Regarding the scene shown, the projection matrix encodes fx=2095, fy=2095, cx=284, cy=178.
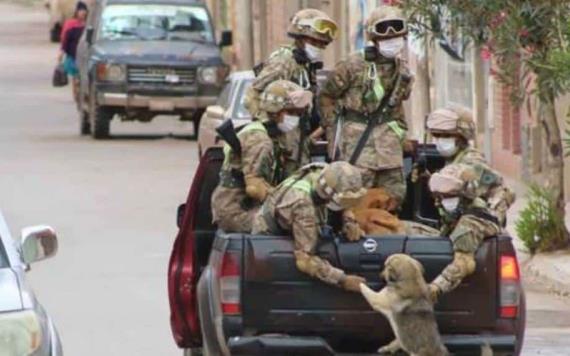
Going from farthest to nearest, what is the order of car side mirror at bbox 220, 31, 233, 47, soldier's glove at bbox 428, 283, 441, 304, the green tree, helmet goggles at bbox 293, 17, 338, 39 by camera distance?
car side mirror at bbox 220, 31, 233, 47
the green tree
helmet goggles at bbox 293, 17, 338, 39
soldier's glove at bbox 428, 283, 441, 304

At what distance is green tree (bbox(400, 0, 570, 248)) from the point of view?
1536 centimetres

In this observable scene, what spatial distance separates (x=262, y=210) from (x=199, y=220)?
1060 mm

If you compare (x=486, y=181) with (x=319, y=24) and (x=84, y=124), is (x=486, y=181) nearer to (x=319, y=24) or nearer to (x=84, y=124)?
(x=319, y=24)

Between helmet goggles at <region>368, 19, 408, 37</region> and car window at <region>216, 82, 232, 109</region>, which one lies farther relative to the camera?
car window at <region>216, 82, 232, 109</region>

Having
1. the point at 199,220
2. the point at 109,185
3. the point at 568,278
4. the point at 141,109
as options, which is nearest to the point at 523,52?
the point at 568,278

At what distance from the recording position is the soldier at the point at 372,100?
11.4 meters

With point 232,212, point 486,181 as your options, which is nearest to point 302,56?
point 232,212

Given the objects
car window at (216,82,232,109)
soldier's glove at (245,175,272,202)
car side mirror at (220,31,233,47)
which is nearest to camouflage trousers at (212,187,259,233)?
soldier's glove at (245,175,272,202)

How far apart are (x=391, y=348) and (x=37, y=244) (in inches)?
67.3

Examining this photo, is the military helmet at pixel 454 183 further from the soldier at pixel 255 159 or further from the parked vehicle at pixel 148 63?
the parked vehicle at pixel 148 63

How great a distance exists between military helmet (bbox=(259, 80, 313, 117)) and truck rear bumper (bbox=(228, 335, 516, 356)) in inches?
53.4

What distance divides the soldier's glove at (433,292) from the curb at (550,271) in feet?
19.0

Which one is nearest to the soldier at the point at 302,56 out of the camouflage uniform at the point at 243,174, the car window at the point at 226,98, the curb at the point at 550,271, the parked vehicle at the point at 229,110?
the camouflage uniform at the point at 243,174

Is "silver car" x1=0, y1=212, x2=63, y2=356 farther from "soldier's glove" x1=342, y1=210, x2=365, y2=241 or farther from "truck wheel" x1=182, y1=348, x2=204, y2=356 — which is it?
"truck wheel" x1=182, y1=348, x2=204, y2=356
